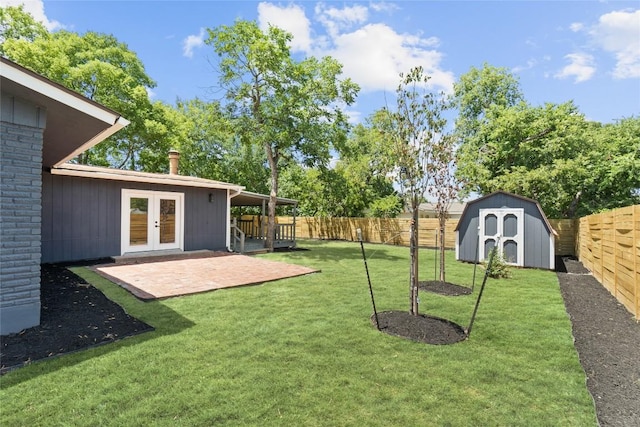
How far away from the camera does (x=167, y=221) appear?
10352 mm

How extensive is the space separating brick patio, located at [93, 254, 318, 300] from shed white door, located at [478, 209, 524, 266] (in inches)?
228

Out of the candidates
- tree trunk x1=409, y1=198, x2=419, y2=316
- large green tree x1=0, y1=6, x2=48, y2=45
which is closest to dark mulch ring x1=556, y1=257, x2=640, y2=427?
tree trunk x1=409, y1=198, x2=419, y2=316

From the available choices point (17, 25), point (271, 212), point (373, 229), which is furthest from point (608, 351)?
point (17, 25)

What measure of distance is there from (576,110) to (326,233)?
14739 mm

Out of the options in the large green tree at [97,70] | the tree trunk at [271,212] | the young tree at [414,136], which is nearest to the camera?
the young tree at [414,136]

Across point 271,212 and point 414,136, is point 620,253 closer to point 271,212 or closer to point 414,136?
point 414,136

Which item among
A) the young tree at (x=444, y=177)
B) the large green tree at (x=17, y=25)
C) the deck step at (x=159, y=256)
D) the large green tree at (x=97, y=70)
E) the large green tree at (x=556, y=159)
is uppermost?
the large green tree at (x=17, y=25)

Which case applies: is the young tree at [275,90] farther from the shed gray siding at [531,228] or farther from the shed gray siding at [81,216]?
the shed gray siding at [531,228]

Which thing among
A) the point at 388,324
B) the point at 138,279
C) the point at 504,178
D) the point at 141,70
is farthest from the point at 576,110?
the point at 141,70

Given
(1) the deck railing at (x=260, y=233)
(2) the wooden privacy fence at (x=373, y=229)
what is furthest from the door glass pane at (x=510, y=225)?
(1) the deck railing at (x=260, y=233)

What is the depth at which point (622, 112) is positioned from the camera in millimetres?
17547

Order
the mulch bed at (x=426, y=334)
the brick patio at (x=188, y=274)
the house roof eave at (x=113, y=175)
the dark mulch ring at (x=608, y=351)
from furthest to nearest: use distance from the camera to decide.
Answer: the house roof eave at (x=113, y=175) < the brick patio at (x=188, y=274) < the mulch bed at (x=426, y=334) < the dark mulch ring at (x=608, y=351)

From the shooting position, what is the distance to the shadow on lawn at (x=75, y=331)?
3080 mm

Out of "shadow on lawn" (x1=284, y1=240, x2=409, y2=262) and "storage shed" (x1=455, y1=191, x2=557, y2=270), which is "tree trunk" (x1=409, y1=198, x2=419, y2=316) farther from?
"shadow on lawn" (x1=284, y1=240, x2=409, y2=262)
